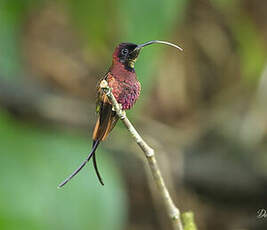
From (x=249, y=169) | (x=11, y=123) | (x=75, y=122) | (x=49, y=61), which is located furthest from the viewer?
(x=49, y=61)

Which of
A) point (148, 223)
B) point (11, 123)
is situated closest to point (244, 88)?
point (148, 223)

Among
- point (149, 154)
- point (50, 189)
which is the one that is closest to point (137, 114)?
point (50, 189)

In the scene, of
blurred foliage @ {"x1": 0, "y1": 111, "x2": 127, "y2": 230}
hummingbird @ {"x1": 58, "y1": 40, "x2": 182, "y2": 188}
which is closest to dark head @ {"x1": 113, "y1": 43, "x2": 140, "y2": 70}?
hummingbird @ {"x1": 58, "y1": 40, "x2": 182, "y2": 188}

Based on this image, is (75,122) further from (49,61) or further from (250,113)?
(250,113)

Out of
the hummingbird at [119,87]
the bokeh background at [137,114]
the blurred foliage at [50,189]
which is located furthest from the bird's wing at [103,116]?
the blurred foliage at [50,189]

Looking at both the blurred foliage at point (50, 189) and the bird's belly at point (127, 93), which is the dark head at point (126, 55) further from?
the blurred foliage at point (50, 189)

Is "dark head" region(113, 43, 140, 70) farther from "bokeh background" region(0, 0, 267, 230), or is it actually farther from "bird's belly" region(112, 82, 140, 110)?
"bokeh background" region(0, 0, 267, 230)
